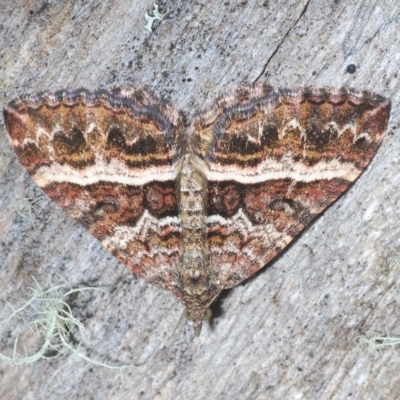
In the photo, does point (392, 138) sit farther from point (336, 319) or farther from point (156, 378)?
point (156, 378)

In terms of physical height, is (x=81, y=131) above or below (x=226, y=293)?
above

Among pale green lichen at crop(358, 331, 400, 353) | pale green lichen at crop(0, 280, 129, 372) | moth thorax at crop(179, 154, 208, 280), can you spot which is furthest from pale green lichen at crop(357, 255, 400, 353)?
pale green lichen at crop(0, 280, 129, 372)

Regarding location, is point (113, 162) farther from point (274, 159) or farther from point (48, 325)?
point (48, 325)

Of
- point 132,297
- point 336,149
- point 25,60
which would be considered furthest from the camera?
point 132,297

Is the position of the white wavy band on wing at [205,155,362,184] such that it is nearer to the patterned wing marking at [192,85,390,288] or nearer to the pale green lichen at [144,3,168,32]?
the patterned wing marking at [192,85,390,288]

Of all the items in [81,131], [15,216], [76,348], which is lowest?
[76,348]

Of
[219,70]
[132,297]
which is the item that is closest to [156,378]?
[132,297]

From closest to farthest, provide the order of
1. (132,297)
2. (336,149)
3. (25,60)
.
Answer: (336,149)
(25,60)
(132,297)

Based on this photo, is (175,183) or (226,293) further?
(226,293)

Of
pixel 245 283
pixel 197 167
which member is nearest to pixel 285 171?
pixel 197 167
